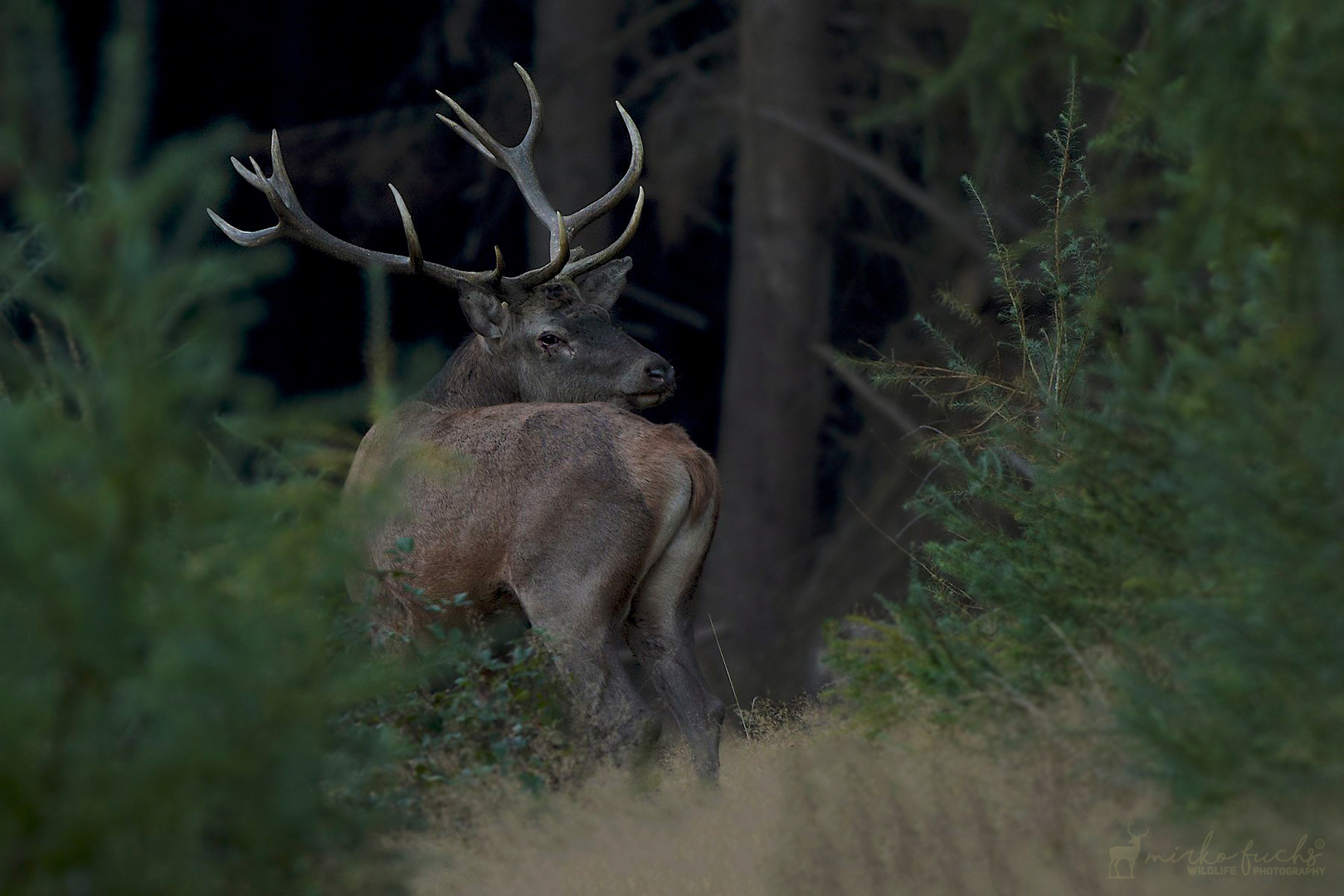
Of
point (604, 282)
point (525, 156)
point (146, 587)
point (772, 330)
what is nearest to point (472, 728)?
point (146, 587)

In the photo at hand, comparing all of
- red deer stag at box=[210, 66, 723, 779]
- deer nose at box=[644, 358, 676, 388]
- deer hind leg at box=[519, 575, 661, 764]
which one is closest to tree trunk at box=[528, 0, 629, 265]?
deer nose at box=[644, 358, 676, 388]

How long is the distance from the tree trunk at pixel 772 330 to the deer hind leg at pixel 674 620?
6979 mm

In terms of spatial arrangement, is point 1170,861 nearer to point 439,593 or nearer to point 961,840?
point 961,840

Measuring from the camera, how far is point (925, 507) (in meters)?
6.03

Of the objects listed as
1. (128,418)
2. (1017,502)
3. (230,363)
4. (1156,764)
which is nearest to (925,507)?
(1017,502)

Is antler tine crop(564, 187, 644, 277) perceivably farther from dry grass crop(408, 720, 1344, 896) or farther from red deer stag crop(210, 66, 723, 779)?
dry grass crop(408, 720, 1344, 896)

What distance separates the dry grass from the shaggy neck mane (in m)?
3.41

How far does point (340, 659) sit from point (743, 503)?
10.4 meters

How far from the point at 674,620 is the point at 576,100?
869cm

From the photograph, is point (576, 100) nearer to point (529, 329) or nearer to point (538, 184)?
point (538, 184)

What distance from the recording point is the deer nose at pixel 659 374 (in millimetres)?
7785

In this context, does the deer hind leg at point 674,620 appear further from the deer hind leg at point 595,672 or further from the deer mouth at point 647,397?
the deer mouth at point 647,397

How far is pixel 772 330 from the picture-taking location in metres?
14.1

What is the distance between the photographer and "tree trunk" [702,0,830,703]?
45.7 feet
